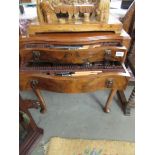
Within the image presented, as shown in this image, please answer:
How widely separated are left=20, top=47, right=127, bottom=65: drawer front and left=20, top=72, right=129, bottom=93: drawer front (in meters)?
0.11

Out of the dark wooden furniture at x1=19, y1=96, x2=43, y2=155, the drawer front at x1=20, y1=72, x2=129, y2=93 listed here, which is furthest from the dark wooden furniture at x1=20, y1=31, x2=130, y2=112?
the dark wooden furniture at x1=19, y1=96, x2=43, y2=155

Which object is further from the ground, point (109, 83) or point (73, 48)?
point (73, 48)

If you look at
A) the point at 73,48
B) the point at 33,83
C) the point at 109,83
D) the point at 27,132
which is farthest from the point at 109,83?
the point at 27,132

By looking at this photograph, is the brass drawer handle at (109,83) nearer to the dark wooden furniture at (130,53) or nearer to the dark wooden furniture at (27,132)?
the dark wooden furniture at (130,53)

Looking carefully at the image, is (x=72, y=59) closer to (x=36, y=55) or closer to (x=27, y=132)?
(x=36, y=55)

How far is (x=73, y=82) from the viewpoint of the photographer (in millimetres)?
1048

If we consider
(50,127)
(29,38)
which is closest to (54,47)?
(29,38)

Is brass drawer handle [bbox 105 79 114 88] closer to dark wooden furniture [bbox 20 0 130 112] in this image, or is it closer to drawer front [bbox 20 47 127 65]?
dark wooden furniture [bbox 20 0 130 112]

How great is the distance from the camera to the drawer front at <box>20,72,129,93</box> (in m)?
1.04

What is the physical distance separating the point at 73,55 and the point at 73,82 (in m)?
0.16

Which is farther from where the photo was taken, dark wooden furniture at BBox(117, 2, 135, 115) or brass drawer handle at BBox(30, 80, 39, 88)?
dark wooden furniture at BBox(117, 2, 135, 115)

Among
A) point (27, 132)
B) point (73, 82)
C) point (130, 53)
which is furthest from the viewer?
point (130, 53)
